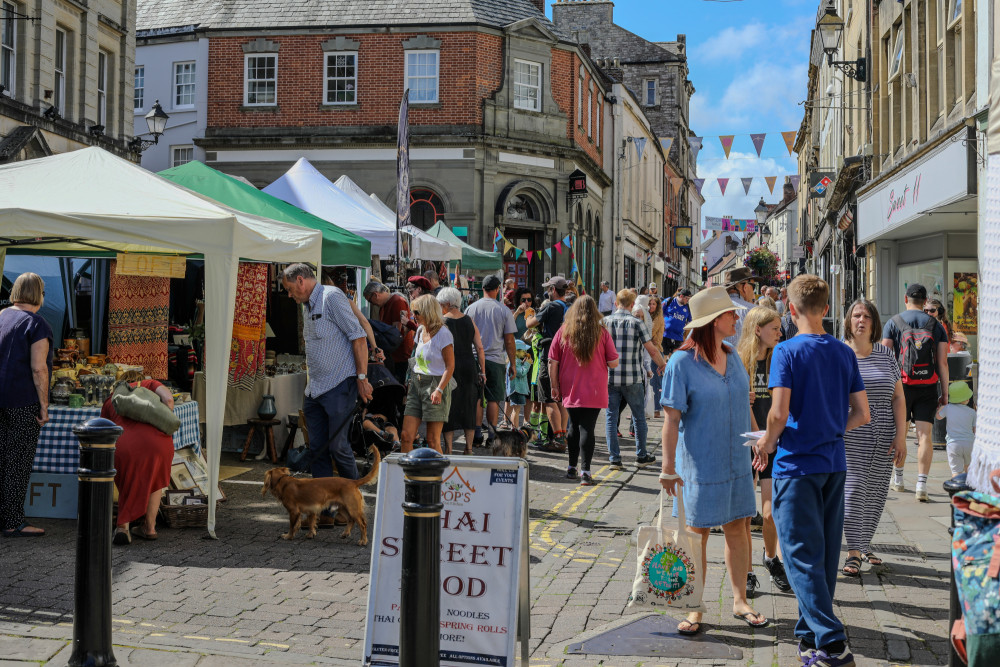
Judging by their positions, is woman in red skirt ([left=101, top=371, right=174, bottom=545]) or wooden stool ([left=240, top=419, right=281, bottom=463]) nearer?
woman in red skirt ([left=101, top=371, right=174, bottom=545])

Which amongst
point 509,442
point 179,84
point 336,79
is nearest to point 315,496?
point 509,442

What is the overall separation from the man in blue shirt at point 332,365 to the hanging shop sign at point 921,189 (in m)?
9.01

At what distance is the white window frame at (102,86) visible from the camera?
2533 centimetres

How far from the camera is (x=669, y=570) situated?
5039 millimetres

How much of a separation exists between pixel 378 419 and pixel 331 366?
1977 millimetres

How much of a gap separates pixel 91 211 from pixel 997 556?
21.9 ft

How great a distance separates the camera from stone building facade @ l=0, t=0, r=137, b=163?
20.9m

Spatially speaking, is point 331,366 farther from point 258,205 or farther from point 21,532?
point 258,205

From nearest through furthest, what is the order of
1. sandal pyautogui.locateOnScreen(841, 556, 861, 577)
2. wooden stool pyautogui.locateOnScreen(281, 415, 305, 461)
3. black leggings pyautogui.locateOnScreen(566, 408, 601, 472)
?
sandal pyautogui.locateOnScreen(841, 556, 861, 577)
black leggings pyautogui.locateOnScreen(566, 408, 601, 472)
wooden stool pyautogui.locateOnScreen(281, 415, 305, 461)

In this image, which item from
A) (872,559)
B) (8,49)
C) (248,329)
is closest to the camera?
(872,559)

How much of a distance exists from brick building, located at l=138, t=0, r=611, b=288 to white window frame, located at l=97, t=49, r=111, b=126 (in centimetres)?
485

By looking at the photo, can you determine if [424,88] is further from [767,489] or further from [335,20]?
[767,489]

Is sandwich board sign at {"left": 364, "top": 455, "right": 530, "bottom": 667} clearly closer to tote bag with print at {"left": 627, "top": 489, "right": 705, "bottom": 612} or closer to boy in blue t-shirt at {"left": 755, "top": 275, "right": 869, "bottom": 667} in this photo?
tote bag with print at {"left": 627, "top": 489, "right": 705, "bottom": 612}

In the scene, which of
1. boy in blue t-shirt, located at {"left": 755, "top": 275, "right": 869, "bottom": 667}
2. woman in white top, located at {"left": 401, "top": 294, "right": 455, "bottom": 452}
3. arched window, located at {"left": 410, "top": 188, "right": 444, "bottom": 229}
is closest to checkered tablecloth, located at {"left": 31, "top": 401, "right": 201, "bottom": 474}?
woman in white top, located at {"left": 401, "top": 294, "right": 455, "bottom": 452}
